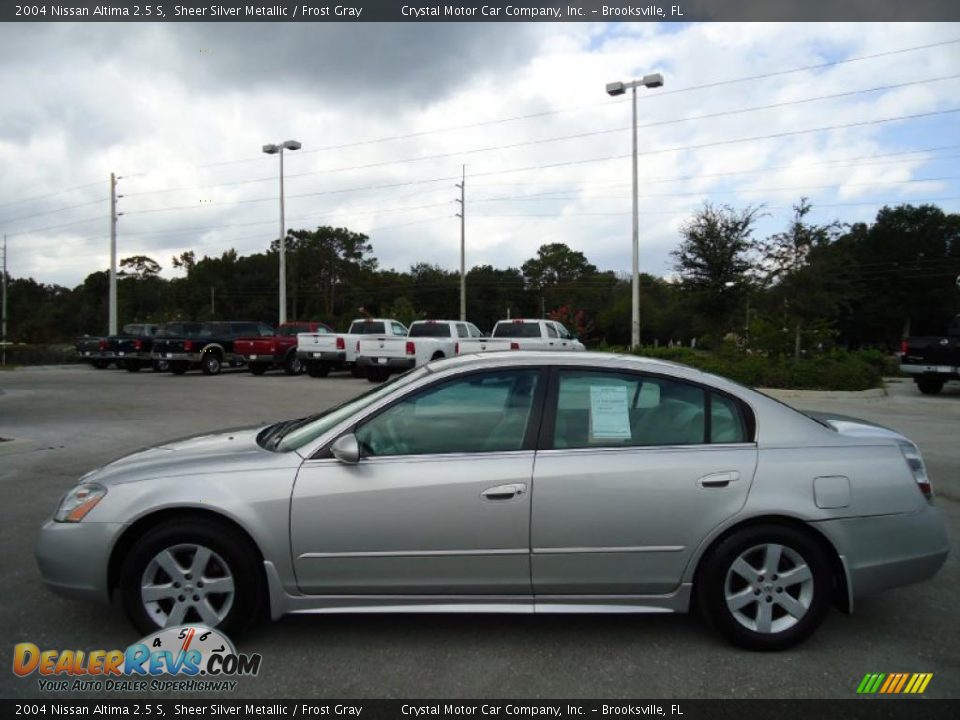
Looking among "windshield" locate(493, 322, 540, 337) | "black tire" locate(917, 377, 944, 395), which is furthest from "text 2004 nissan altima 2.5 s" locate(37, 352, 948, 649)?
"windshield" locate(493, 322, 540, 337)

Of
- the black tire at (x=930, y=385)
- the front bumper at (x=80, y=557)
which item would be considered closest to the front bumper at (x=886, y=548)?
the front bumper at (x=80, y=557)

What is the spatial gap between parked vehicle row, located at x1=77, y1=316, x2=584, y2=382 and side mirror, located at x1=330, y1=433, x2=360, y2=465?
15417 millimetres

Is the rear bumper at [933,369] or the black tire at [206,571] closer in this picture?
the black tire at [206,571]

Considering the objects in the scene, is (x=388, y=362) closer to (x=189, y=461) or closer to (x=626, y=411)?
(x=189, y=461)

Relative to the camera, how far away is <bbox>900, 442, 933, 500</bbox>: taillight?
12.3ft

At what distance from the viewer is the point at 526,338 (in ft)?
71.3

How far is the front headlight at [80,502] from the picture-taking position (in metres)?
3.62

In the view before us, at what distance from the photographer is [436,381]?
3.83 metres

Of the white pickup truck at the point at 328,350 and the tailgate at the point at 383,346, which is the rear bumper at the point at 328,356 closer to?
the white pickup truck at the point at 328,350

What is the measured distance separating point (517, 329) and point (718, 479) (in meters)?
19.0

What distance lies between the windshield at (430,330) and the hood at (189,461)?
18045mm

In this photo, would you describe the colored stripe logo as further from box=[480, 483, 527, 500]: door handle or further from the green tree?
the green tree

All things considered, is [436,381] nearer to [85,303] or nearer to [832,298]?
[832,298]

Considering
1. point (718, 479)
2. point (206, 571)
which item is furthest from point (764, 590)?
point (206, 571)
